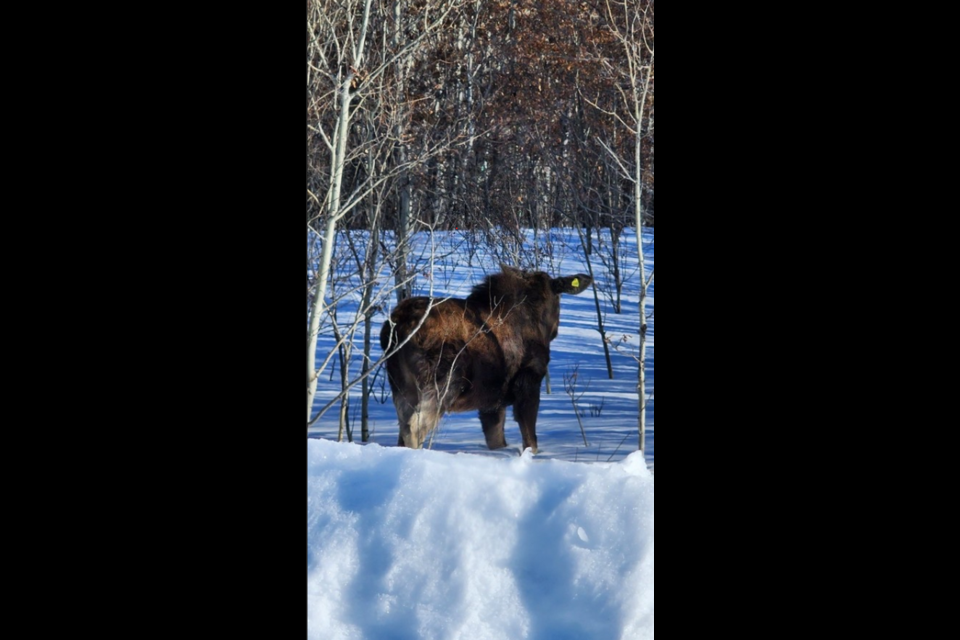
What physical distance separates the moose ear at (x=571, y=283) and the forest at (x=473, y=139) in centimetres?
6

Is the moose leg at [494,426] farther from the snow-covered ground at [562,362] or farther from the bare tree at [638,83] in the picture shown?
the bare tree at [638,83]

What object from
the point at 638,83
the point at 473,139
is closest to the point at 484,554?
the point at 473,139

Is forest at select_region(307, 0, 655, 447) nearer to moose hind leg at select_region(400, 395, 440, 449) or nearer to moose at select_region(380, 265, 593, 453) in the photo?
moose at select_region(380, 265, 593, 453)

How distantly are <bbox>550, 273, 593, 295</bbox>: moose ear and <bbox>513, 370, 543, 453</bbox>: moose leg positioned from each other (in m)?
0.28

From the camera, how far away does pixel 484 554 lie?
198 centimetres

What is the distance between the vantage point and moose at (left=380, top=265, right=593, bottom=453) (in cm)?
277

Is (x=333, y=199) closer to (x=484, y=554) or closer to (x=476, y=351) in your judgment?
(x=476, y=351)
